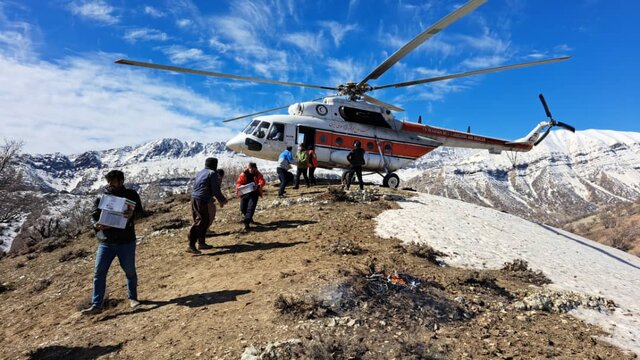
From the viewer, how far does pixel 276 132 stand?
682 inches

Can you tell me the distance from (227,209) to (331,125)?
636 centimetres

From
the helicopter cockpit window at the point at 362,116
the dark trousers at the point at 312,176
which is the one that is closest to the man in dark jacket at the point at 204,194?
the dark trousers at the point at 312,176

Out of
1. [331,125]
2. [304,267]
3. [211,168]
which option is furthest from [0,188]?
[304,267]

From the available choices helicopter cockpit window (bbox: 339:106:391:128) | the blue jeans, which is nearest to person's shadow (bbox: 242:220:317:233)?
the blue jeans

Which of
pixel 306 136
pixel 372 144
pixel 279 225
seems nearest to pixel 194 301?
pixel 279 225

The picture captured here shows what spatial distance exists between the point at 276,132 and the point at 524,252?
35.3 feet

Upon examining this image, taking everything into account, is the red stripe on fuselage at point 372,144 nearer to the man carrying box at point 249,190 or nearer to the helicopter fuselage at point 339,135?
the helicopter fuselage at point 339,135

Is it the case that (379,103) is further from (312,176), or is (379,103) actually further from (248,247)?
(248,247)

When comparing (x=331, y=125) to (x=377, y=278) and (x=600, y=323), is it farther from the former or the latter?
(x=600, y=323)

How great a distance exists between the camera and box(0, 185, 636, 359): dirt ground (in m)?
5.35

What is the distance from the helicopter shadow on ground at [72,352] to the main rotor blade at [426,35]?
9348mm

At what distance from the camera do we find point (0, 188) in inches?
1304

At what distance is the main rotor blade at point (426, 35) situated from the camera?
A: 8758mm

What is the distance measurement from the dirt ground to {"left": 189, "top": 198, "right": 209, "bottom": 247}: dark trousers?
476mm
